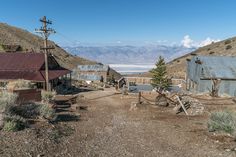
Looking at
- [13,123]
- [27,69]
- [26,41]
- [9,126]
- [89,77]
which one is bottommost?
[9,126]

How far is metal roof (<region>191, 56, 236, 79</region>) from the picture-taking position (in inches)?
1324

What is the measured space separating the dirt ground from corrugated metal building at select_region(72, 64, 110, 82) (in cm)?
3932

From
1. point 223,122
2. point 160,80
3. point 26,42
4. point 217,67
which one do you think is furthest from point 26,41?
point 223,122

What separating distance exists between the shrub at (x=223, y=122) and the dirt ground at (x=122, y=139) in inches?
20.9

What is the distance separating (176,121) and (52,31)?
17.5 metres

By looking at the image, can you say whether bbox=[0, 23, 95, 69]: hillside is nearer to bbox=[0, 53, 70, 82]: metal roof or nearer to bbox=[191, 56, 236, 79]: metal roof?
bbox=[0, 53, 70, 82]: metal roof

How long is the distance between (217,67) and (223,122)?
767 inches

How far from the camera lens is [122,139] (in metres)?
15.5

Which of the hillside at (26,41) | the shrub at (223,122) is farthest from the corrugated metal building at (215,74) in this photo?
the hillside at (26,41)

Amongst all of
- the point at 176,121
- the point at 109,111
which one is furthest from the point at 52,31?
the point at 176,121

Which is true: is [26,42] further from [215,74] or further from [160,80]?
[215,74]

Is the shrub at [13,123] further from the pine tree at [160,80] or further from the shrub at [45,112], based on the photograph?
the pine tree at [160,80]

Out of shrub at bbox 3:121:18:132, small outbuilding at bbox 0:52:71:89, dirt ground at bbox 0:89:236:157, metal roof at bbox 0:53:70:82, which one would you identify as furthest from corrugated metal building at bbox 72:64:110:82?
shrub at bbox 3:121:18:132

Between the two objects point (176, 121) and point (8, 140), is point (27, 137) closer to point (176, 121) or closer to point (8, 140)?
point (8, 140)
